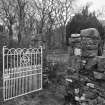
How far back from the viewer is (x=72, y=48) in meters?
2.72

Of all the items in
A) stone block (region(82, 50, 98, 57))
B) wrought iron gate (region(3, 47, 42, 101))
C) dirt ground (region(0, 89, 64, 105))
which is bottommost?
dirt ground (region(0, 89, 64, 105))

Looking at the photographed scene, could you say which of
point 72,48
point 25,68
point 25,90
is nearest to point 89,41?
point 72,48

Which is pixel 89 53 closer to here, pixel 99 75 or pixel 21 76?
pixel 99 75

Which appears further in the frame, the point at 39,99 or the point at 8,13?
the point at 8,13

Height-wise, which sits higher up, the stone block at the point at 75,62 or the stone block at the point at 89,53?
the stone block at the point at 89,53

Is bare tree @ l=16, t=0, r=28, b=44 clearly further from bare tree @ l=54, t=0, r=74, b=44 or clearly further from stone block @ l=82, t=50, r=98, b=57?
stone block @ l=82, t=50, r=98, b=57

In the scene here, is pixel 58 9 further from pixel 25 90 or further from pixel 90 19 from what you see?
pixel 25 90

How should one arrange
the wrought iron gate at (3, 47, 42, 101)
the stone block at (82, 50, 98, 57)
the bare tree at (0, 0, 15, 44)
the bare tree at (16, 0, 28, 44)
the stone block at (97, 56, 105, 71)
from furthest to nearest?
the bare tree at (0, 0, 15, 44) → the bare tree at (16, 0, 28, 44) → the wrought iron gate at (3, 47, 42, 101) → the stone block at (82, 50, 98, 57) → the stone block at (97, 56, 105, 71)

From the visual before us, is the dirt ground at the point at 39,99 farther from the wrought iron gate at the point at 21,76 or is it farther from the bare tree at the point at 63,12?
the bare tree at the point at 63,12

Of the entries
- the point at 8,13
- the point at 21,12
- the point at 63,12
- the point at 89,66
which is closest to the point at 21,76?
the point at 89,66

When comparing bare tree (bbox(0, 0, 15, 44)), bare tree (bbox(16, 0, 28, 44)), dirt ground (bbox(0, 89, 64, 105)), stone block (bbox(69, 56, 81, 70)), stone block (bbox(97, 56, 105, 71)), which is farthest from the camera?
bare tree (bbox(0, 0, 15, 44))

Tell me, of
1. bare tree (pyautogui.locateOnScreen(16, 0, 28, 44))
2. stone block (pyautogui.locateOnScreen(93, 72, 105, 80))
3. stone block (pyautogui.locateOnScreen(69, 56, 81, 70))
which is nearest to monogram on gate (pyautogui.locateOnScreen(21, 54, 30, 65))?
stone block (pyautogui.locateOnScreen(69, 56, 81, 70))

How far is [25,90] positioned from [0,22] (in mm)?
9026

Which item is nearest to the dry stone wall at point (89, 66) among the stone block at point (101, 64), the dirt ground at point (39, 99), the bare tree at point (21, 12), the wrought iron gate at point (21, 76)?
the stone block at point (101, 64)
